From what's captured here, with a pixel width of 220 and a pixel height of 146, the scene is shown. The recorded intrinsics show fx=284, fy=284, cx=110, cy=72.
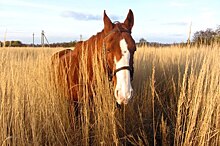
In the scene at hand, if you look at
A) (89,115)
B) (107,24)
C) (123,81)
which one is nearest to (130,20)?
(107,24)

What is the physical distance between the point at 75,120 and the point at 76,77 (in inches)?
17.9

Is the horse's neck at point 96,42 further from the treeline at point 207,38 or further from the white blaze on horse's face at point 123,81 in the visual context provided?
the treeline at point 207,38

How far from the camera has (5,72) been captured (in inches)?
108

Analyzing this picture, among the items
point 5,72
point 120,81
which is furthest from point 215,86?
point 5,72

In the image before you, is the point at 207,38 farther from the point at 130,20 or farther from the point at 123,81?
the point at 123,81

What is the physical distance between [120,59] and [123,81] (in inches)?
9.3

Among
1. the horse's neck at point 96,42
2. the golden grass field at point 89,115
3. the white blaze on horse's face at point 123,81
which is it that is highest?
the horse's neck at point 96,42

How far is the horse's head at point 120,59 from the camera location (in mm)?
2281

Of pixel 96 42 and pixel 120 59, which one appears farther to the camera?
pixel 96 42

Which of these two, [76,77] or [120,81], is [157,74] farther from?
[120,81]

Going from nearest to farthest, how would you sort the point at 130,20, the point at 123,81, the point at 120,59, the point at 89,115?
1. the point at 123,81
2. the point at 120,59
3. the point at 89,115
4. the point at 130,20

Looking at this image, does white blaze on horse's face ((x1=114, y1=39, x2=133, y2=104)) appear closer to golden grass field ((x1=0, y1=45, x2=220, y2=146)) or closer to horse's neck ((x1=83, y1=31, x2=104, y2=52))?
golden grass field ((x1=0, y1=45, x2=220, y2=146))

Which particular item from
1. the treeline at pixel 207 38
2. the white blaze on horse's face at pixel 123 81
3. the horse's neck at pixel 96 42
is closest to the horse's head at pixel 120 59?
the white blaze on horse's face at pixel 123 81

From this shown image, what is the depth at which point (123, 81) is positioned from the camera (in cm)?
231
